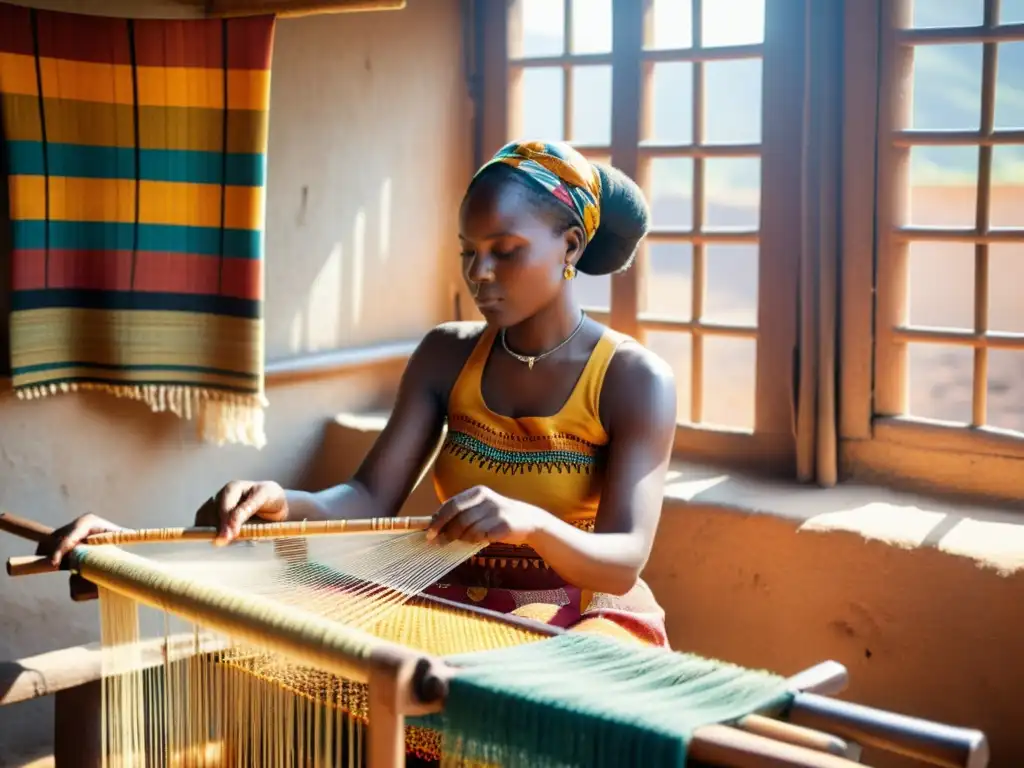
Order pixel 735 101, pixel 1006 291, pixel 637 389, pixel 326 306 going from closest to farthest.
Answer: pixel 637 389, pixel 326 306, pixel 1006 291, pixel 735 101

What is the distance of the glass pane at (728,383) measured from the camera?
909 centimetres

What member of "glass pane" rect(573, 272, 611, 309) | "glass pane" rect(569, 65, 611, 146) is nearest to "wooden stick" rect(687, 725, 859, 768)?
"glass pane" rect(573, 272, 611, 309)

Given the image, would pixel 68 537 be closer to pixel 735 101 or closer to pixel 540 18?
pixel 540 18

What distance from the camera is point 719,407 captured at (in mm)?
9320

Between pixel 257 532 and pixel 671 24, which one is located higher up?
pixel 671 24

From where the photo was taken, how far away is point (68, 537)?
169 centimetres

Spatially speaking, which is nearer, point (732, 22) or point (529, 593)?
point (529, 593)

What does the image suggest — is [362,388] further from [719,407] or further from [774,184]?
[719,407]

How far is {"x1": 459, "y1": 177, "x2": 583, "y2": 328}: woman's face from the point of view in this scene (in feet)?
6.44

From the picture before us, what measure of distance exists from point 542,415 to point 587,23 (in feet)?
5.12

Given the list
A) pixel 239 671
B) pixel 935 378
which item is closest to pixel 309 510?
pixel 239 671

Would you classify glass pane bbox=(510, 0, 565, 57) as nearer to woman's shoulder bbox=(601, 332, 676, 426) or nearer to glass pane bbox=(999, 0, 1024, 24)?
glass pane bbox=(999, 0, 1024, 24)

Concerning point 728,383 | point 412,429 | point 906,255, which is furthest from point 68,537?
point 728,383

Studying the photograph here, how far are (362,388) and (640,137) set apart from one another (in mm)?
1033
